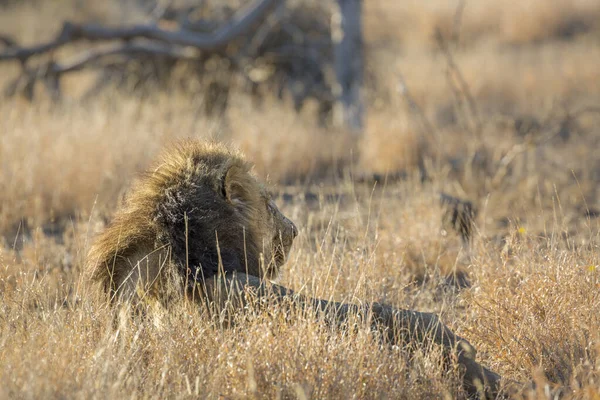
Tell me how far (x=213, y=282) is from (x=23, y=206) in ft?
13.4

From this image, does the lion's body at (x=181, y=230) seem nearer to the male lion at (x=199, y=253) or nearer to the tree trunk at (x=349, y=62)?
the male lion at (x=199, y=253)

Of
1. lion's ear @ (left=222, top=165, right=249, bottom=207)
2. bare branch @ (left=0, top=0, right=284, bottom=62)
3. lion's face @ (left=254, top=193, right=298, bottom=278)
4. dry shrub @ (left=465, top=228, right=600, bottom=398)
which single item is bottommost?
dry shrub @ (left=465, top=228, right=600, bottom=398)

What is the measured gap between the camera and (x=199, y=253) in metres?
3.64

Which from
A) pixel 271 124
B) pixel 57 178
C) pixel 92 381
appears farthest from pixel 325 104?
pixel 92 381

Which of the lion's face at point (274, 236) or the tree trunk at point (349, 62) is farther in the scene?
the tree trunk at point (349, 62)

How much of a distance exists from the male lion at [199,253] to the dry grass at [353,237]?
0.35 feet

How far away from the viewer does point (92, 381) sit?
3.09m

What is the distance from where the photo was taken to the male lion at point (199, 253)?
3.57 meters

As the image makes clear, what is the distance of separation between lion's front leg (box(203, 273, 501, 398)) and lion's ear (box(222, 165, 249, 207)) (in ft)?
1.20

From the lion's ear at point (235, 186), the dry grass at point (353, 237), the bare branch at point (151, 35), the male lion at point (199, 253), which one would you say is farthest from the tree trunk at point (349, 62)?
the male lion at point (199, 253)

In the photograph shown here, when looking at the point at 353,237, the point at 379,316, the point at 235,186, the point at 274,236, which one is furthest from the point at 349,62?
the point at 379,316

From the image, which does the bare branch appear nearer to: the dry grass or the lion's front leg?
the dry grass

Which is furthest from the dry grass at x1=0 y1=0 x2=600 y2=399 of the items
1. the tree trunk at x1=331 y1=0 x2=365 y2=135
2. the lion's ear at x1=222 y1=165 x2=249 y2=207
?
the lion's ear at x1=222 y1=165 x2=249 y2=207

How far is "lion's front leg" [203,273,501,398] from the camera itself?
350 cm
